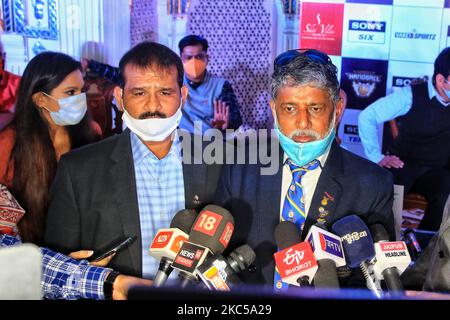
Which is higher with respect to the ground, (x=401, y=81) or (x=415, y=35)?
(x=415, y=35)

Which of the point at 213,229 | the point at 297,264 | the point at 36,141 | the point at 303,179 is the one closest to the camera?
the point at 297,264

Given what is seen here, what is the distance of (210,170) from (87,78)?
5.57ft

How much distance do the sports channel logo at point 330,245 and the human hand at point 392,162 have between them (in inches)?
98.3

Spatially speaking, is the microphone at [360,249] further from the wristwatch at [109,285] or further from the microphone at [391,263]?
the wristwatch at [109,285]

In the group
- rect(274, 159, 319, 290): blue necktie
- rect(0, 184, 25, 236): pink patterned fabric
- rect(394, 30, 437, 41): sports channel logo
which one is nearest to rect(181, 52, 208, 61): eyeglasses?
rect(394, 30, 437, 41): sports channel logo

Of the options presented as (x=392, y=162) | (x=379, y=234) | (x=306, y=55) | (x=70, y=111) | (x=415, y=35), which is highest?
(x=415, y=35)

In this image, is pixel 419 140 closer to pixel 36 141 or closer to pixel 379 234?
pixel 379 234

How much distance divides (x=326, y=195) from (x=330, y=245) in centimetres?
52

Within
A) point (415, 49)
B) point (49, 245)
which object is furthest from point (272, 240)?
point (415, 49)

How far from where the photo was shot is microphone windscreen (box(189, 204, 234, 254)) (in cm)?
158

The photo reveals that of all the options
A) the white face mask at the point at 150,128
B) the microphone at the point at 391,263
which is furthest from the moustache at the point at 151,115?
the microphone at the point at 391,263

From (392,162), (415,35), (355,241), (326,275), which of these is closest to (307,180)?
(355,241)

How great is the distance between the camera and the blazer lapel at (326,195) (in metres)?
2.03

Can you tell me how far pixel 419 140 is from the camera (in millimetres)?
3891
